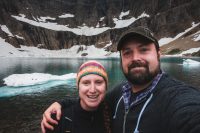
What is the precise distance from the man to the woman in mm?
538

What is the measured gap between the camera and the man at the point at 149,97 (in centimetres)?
274

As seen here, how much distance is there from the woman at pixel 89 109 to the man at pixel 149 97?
1.76 ft

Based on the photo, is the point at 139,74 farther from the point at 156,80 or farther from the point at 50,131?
the point at 50,131

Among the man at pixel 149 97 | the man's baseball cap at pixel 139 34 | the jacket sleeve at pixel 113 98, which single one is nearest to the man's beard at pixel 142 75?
the man at pixel 149 97

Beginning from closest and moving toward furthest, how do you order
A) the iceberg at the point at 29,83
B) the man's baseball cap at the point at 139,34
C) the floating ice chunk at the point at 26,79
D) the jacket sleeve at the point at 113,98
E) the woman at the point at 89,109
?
the man's baseball cap at the point at 139,34 < the woman at the point at 89,109 < the jacket sleeve at the point at 113,98 < the iceberg at the point at 29,83 < the floating ice chunk at the point at 26,79

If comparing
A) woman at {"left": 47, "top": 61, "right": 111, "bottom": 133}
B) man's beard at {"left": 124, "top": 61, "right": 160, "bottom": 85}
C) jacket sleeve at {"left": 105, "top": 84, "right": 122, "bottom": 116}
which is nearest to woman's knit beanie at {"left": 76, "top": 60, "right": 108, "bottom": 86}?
woman at {"left": 47, "top": 61, "right": 111, "bottom": 133}

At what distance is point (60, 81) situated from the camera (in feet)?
127

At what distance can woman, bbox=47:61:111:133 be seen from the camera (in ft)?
16.3

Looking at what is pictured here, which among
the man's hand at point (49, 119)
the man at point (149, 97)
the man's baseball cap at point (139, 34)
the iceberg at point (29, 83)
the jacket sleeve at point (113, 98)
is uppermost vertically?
the man's baseball cap at point (139, 34)

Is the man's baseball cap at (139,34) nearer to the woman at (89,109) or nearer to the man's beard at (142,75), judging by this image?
the man's beard at (142,75)

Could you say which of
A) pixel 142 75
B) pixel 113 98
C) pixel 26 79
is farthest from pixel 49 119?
pixel 26 79

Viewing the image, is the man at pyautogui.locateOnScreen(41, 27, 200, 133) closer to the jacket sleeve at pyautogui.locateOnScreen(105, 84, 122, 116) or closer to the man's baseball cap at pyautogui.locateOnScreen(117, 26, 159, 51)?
the man's baseball cap at pyautogui.locateOnScreen(117, 26, 159, 51)

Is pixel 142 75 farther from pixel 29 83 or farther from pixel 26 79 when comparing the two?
pixel 26 79

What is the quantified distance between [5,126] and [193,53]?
11558cm
